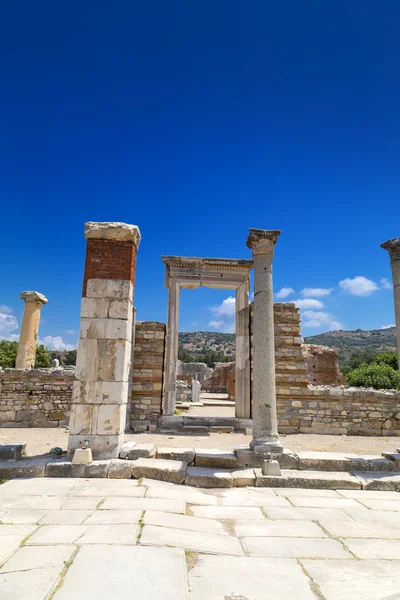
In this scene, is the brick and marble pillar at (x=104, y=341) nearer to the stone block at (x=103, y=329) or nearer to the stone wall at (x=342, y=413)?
the stone block at (x=103, y=329)

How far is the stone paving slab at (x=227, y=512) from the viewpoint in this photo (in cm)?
414

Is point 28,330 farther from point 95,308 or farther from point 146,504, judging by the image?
point 146,504

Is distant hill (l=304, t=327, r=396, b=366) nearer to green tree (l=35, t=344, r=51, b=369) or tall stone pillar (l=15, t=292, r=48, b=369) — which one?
green tree (l=35, t=344, r=51, b=369)

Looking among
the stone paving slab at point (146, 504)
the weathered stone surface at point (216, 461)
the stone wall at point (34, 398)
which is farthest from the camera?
the stone wall at point (34, 398)

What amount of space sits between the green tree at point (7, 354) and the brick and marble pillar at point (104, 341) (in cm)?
1773

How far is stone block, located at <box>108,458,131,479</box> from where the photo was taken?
5492mm

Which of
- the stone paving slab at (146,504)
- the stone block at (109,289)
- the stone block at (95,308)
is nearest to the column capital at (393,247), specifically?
the stone block at (109,289)

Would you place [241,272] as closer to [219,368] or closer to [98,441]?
[98,441]

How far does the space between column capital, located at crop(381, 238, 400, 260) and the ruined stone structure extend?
14.5 m

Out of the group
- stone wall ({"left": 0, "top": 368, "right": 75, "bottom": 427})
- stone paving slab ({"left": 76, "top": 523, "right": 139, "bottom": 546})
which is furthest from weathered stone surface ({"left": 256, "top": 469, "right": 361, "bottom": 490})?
stone wall ({"left": 0, "top": 368, "right": 75, "bottom": 427})

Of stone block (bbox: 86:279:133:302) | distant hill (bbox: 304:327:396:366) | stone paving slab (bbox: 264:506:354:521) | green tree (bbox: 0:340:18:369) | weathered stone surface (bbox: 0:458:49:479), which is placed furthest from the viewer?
distant hill (bbox: 304:327:396:366)

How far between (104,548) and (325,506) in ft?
9.90

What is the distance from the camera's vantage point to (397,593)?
2.51 meters

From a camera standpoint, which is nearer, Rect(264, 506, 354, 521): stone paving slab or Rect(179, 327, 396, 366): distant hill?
Rect(264, 506, 354, 521): stone paving slab
